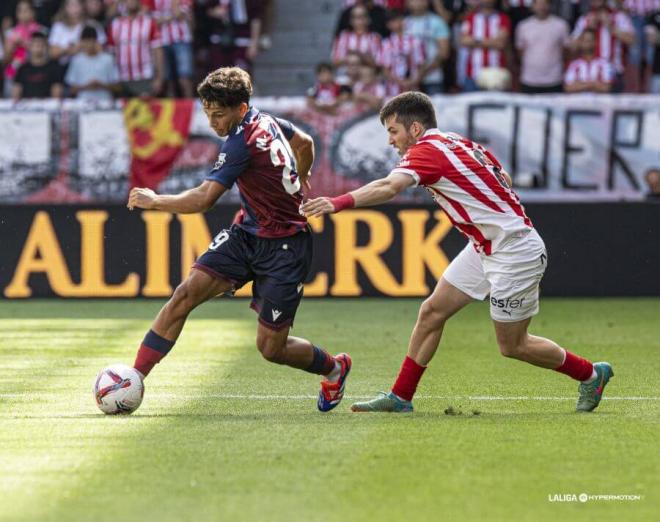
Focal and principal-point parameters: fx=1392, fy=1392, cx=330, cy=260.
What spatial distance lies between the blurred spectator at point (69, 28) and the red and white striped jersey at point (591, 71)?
21.2 ft

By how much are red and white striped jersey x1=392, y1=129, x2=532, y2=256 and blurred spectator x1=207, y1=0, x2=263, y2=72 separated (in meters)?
12.4

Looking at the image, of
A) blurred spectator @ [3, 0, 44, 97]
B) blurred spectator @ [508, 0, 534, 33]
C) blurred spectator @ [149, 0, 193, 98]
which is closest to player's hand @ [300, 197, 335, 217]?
blurred spectator @ [149, 0, 193, 98]

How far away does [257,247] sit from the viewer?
7934 millimetres

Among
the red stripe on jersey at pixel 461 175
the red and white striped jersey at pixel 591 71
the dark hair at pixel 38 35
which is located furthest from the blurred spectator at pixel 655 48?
the red stripe on jersey at pixel 461 175

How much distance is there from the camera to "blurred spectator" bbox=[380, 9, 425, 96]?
1838 cm

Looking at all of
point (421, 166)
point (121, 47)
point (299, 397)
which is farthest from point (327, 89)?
point (421, 166)

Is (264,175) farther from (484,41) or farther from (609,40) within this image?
(609,40)

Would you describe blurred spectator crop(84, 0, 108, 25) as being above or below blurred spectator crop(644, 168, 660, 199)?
above

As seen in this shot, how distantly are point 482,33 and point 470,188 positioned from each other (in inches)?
443

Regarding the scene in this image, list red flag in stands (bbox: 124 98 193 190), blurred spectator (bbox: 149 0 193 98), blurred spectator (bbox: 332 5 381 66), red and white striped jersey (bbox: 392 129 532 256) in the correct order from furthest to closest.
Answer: blurred spectator (bbox: 149 0 193 98) < blurred spectator (bbox: 332 5 381 66) < red flag in stands (bbox: 124 98 193 190) < red and white striped jersey (bbox: 392 129 532 256)

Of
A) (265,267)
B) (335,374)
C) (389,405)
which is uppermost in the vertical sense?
(265,267)

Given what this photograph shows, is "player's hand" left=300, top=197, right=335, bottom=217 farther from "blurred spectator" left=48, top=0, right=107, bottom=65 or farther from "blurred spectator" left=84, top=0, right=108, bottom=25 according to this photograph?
"blurred spectator" left=84, top=0, right=108, bottom=25

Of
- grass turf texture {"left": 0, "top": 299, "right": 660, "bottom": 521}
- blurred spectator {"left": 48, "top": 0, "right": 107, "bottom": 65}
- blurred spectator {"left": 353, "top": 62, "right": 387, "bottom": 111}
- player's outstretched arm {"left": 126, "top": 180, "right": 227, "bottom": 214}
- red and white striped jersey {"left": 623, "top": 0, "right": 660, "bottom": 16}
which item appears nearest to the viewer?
grass turf texture {"left": 0, "top": 299, "right": 660, "bottom": 521}

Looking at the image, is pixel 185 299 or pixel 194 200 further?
pixel 185 299
